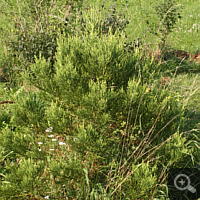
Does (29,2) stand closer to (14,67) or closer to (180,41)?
(14,67)

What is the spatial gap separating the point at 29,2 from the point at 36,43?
2.01 metres

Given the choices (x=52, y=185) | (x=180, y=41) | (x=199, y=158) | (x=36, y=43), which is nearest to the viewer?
(x=52, y=185)

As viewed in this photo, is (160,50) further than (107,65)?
Yes

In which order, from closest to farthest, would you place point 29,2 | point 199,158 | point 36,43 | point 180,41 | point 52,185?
point 52,185
point 199,158
point 36,43
point 29,2
point 180,41

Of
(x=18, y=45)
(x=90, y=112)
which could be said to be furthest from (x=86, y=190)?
(x=18, y=45)

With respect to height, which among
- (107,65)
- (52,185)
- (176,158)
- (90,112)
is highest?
(107,65)

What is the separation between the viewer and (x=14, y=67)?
5812 millimetres

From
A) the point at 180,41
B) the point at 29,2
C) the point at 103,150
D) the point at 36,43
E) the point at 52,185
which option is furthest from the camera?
the point at 180,41

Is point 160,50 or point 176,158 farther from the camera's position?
point 160,50

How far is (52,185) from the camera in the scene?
3055 millimetres

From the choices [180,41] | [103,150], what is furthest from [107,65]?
[180,41]

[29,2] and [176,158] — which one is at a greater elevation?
[29,2]

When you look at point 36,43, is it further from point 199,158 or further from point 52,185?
point 199,158

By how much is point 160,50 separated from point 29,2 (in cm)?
376
